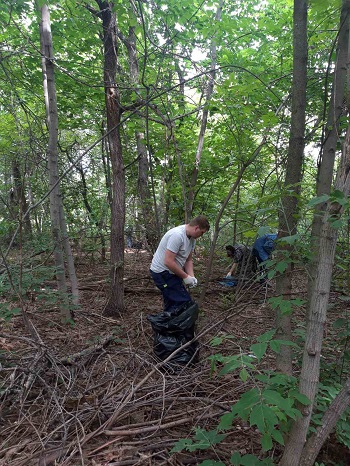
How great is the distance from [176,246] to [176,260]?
278mm

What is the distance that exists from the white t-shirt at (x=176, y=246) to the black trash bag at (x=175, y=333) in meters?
0.62

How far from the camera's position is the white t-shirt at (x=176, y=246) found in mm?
3584

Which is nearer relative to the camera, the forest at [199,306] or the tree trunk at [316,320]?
the tree trunk at [316,320]

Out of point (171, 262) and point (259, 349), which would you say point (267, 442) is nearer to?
point (259, 349)

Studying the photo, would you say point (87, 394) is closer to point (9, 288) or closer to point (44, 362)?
point (44, 362)

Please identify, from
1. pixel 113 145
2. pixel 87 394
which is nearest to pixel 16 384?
pixel 87 394

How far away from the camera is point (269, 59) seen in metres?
6.55

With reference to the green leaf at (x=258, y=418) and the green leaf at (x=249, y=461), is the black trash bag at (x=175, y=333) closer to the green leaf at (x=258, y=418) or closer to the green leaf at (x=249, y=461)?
the green leaf at (x=249, y=461)

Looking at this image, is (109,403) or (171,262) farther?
(171,262)

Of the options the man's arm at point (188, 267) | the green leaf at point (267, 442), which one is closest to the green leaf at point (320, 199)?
the green leaf at point (267, 442)

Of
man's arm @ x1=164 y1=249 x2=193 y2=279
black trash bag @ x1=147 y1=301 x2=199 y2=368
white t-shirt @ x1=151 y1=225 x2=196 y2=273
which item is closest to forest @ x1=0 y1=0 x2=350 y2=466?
black trash bag @ x1=147 y1=301 x2=199 y2=368

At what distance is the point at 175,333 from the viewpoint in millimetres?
3293

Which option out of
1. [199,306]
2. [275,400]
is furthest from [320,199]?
[199,306]

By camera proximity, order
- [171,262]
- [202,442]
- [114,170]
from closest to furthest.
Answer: [202,442]
[171,262]
[114,170]
